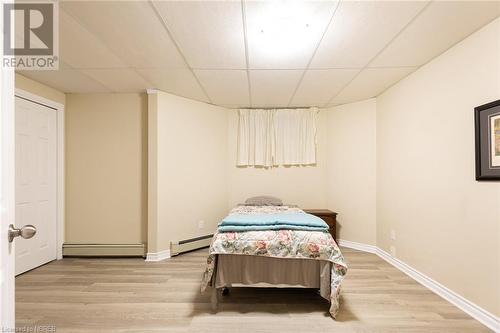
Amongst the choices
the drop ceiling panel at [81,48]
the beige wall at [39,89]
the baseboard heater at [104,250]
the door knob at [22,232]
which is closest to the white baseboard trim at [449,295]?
the door knob at [22,232]

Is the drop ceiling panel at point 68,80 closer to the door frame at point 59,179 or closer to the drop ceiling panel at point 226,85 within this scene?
the door frame at point 59,179

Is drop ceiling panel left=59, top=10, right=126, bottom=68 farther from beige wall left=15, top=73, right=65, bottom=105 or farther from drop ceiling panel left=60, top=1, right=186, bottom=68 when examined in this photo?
beige wall left=15, top=73, right=65, bottom=105

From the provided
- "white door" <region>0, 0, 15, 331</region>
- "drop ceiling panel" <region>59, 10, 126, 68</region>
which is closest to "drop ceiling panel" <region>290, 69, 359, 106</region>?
"drop ceiling panel" <region>59, 10, 126, 68</region>

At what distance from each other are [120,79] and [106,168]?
4.30 ft

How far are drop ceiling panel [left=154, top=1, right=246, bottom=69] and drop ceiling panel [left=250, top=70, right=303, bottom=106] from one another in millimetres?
384

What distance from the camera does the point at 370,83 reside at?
3.11 metres

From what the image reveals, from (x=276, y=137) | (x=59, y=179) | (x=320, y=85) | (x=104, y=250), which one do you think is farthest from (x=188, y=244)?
(x=320, y=85)

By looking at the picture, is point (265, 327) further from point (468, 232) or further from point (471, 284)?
point (468, 232)

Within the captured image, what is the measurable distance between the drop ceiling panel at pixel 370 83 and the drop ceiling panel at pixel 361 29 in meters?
0.35

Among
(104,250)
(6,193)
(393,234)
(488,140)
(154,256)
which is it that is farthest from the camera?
(104,250)

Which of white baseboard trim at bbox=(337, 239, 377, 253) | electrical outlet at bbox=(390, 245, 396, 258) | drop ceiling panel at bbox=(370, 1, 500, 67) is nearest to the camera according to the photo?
drop ceiling panel at bbox=(370, 1, 500, 67)

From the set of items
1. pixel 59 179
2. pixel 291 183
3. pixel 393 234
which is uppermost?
pixel 59 179

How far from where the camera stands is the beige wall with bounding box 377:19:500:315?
6.19 ft

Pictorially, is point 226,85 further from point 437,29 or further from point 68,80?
point 437,29
